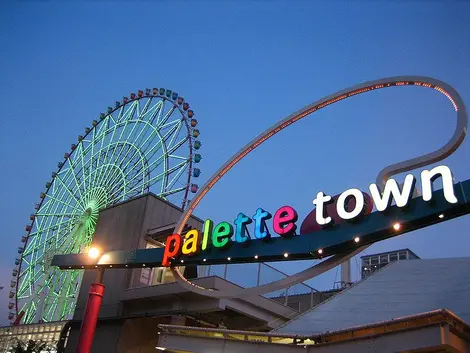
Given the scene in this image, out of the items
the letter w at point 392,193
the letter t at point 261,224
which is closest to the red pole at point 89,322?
the letter t at point 261,224

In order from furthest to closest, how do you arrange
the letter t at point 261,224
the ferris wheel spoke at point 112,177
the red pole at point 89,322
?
1. the ferris wheel spoke at point 112,177
2. the red pole at point 89,322
3. the letter t at point 261,224

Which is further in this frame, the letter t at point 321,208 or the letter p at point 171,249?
the letter p at point 171,249

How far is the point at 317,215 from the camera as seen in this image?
15352 millimetres

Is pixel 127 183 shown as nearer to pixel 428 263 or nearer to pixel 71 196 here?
pixel 71 196

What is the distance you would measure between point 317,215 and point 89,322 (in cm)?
921

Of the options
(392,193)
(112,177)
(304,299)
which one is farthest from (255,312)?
(112,177)

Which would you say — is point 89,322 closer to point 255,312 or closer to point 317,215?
point 255,312

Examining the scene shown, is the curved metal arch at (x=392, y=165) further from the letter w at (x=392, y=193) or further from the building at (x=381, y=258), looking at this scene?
the building at (x=381, y=258)

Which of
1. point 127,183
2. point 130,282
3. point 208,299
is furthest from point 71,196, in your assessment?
point 208,299

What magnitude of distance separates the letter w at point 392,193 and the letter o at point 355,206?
16.7 inches

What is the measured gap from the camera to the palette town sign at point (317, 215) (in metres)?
13.1

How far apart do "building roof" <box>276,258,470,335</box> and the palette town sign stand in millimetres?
2595

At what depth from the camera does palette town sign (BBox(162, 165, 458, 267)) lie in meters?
13.1

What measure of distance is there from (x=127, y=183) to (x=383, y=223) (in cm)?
2118
